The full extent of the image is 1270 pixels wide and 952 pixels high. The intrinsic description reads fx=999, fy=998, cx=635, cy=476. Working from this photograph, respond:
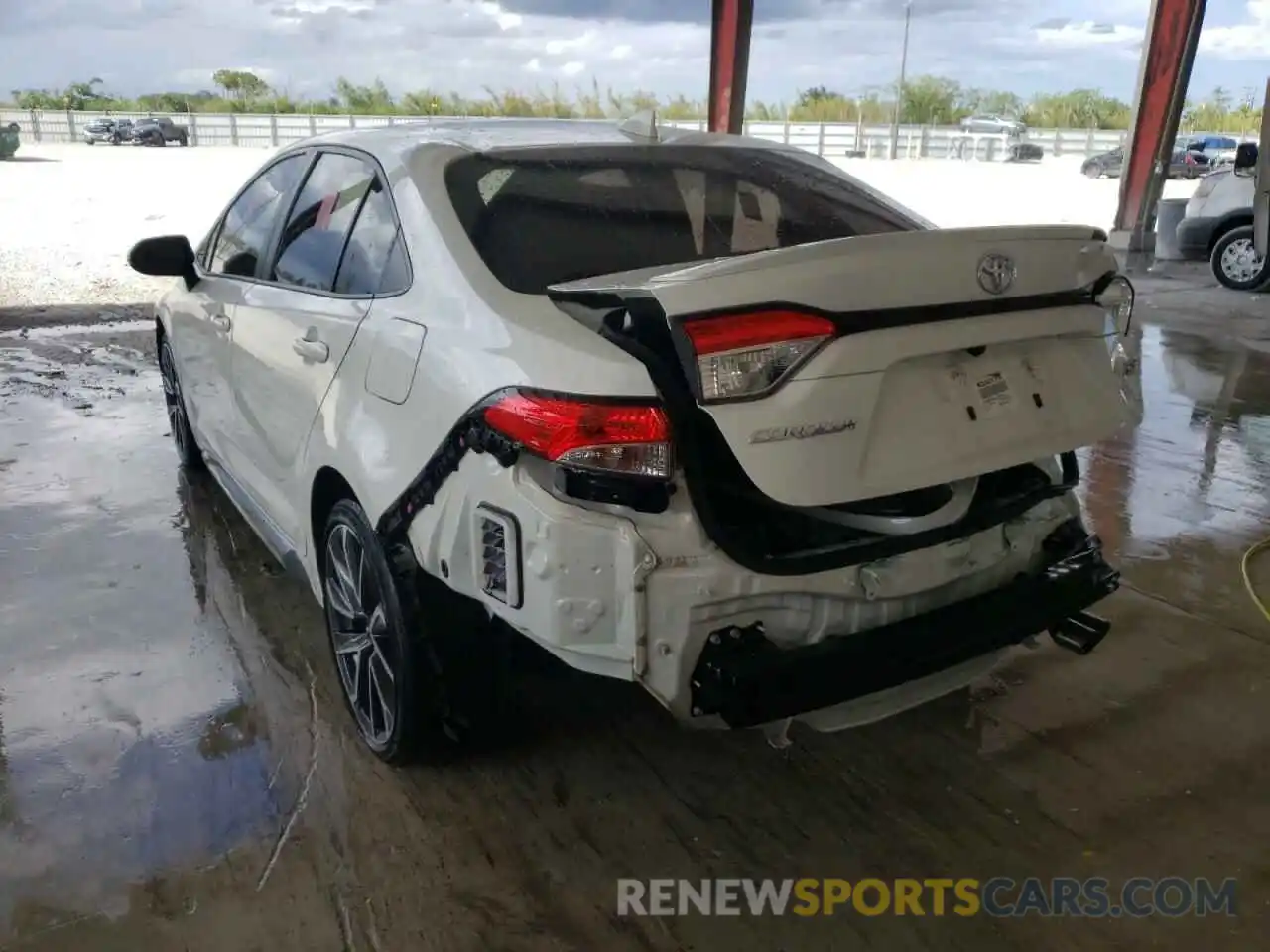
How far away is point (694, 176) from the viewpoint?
265cm

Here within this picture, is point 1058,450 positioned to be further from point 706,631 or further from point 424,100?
point 424,100

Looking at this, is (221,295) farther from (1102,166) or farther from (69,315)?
(1102,166)

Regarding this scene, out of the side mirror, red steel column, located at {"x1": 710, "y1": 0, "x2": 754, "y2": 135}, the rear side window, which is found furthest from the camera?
red steel column, located at {"x1": 710, "y1": 0, "x2": 754, "y2": 135}

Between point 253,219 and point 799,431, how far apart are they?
7.65 ft

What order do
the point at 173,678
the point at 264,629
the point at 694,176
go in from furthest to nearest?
1. the point at 264,629
2. the point at 173,678
3. the point at 694,176

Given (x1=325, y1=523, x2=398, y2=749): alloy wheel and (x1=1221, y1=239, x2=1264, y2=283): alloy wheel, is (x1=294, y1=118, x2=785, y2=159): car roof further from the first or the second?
(x1=1221, y1=239, x2=1264, y2=283): alloy wheel

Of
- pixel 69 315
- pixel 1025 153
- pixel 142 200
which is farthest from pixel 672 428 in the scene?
pixel 1025 153

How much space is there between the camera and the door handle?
247 centimetres

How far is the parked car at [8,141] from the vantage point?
23031mm

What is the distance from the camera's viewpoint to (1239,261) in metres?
10.2

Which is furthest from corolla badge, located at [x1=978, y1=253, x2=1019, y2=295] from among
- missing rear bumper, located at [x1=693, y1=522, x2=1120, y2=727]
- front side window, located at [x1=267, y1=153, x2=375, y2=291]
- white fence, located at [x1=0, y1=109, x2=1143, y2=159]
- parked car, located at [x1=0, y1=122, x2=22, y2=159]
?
A: parked car, located at [x1=0, y1=122, x2=22, y2=159]

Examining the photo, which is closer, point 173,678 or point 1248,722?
point 1248,722

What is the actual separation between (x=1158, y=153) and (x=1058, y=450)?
39.8 feet

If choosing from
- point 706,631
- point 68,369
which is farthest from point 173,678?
point 68,369
